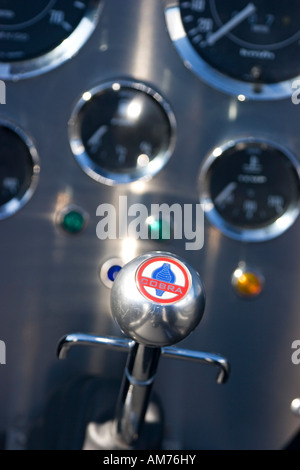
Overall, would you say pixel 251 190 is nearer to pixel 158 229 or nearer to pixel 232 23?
pixel 158 229

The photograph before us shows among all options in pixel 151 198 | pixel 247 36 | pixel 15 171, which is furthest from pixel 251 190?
pixel 15 171

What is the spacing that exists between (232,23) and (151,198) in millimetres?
395

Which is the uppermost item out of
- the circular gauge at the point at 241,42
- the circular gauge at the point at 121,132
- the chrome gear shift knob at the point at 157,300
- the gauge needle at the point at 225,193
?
the circular gauge at the point at 241,42

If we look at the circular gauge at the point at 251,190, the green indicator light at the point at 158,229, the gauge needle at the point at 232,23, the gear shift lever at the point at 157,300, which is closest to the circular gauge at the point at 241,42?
the gauge needle at the point at 232,23

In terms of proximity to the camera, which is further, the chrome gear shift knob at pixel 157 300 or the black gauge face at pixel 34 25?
the black gauge face at pixel 34 25

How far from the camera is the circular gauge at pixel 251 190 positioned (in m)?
1.39

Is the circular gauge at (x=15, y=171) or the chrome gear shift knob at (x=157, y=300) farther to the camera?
the circular gauge at (x=15, y=171)

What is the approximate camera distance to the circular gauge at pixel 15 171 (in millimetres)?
1346

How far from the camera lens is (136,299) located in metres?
0.96

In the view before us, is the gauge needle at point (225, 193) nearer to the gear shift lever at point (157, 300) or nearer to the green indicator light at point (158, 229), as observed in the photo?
the green indicator light at point (158, 229)

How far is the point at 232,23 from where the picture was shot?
139 cm

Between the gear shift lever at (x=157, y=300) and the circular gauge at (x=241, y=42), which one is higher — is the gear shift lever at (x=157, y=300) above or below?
below

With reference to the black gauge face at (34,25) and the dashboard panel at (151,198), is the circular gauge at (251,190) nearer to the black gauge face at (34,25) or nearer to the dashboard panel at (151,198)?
the dashboard panel at (151,198)

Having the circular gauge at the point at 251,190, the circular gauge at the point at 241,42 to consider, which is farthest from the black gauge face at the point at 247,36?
the circular gauge at the point at 251,190
